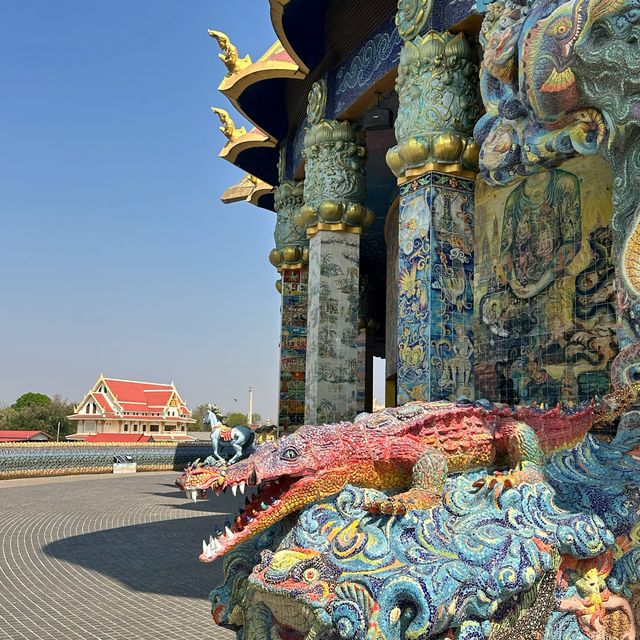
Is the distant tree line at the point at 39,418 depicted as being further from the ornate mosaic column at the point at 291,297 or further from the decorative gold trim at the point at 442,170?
the decorative gold trim at the point at 442,170

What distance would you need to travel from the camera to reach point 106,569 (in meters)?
6.32

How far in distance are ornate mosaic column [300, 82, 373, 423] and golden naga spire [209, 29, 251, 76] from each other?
1.96m

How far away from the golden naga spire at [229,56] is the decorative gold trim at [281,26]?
1.43 metres

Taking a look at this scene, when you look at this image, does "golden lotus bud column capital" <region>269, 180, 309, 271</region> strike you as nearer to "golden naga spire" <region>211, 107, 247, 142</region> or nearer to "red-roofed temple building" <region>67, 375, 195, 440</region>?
"golden naga spire" <region>211, 107, 247, 142</region>

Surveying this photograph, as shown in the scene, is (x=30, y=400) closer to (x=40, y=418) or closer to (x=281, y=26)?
Answer: (x=40, y=418)

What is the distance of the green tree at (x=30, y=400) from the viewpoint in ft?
135

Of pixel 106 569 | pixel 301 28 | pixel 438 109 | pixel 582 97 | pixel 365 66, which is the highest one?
pixel 301 28

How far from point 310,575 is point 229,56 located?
380 inches

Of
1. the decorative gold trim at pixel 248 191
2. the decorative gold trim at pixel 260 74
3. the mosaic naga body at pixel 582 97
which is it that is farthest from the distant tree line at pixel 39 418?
the mosaic naga body at pixel 582 97

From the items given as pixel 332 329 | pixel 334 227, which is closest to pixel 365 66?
pixel 334 227

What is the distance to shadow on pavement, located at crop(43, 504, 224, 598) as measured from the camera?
582 cm

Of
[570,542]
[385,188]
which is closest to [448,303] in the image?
[570,542]

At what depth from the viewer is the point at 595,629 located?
9.06 ft

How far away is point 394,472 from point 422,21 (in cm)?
563
